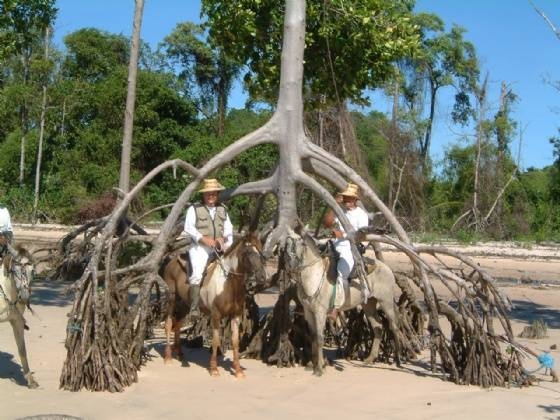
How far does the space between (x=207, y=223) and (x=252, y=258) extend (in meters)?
1.14

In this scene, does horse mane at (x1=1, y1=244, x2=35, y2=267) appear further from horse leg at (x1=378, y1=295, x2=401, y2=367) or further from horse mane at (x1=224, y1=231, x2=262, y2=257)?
horse leg at (x1=378, y1=295, x2=401, y2=367)

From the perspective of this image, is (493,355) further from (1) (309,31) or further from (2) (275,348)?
(1) (309,31)

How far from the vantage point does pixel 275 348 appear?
11.0 metres

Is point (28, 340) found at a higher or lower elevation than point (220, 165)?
lower

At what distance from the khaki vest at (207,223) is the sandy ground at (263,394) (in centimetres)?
189

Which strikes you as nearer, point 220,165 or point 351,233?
point 351,233

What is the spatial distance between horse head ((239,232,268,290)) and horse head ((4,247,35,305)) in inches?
104

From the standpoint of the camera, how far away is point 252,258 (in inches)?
384

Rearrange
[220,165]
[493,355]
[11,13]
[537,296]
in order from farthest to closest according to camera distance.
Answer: [537,296] < [11,13] < [220,165] < [493,355]

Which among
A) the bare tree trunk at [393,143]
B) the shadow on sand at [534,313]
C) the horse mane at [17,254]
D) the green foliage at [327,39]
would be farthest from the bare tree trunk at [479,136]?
the horse mane at [17,254]

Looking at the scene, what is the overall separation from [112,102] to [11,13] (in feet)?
86.1

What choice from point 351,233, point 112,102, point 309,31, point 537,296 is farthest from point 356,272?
point 112,102

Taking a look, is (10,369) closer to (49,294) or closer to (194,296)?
(194,296)

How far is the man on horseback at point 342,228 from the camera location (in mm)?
10383
